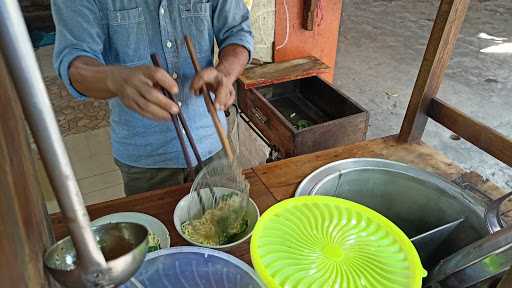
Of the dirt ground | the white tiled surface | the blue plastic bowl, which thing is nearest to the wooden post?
the blue plastic bowl

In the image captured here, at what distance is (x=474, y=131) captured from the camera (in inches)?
49.4

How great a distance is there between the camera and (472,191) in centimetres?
123

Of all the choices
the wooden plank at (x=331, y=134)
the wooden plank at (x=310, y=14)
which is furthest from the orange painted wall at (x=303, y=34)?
the wooden plank at (x=331, y=134)

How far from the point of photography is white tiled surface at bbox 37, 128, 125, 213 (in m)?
2.93

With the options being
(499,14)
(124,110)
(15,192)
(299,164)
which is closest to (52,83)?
(124,110)

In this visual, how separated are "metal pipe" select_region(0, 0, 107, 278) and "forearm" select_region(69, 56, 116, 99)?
2.46 feet

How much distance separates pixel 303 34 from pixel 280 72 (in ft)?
1.28

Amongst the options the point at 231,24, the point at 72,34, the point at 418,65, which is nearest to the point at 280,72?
the point at 231,24

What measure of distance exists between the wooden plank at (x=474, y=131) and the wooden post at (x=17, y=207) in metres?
1.18

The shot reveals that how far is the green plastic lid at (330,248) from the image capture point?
30.9 inches

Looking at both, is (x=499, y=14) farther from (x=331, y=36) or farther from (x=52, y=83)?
(x=52, y=83)

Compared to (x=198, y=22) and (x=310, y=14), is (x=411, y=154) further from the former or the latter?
(x=310, y=14)

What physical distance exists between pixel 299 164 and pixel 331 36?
6.05 feet

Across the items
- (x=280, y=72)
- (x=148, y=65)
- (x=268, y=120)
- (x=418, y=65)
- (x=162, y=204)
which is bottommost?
(x=418, y=65)
